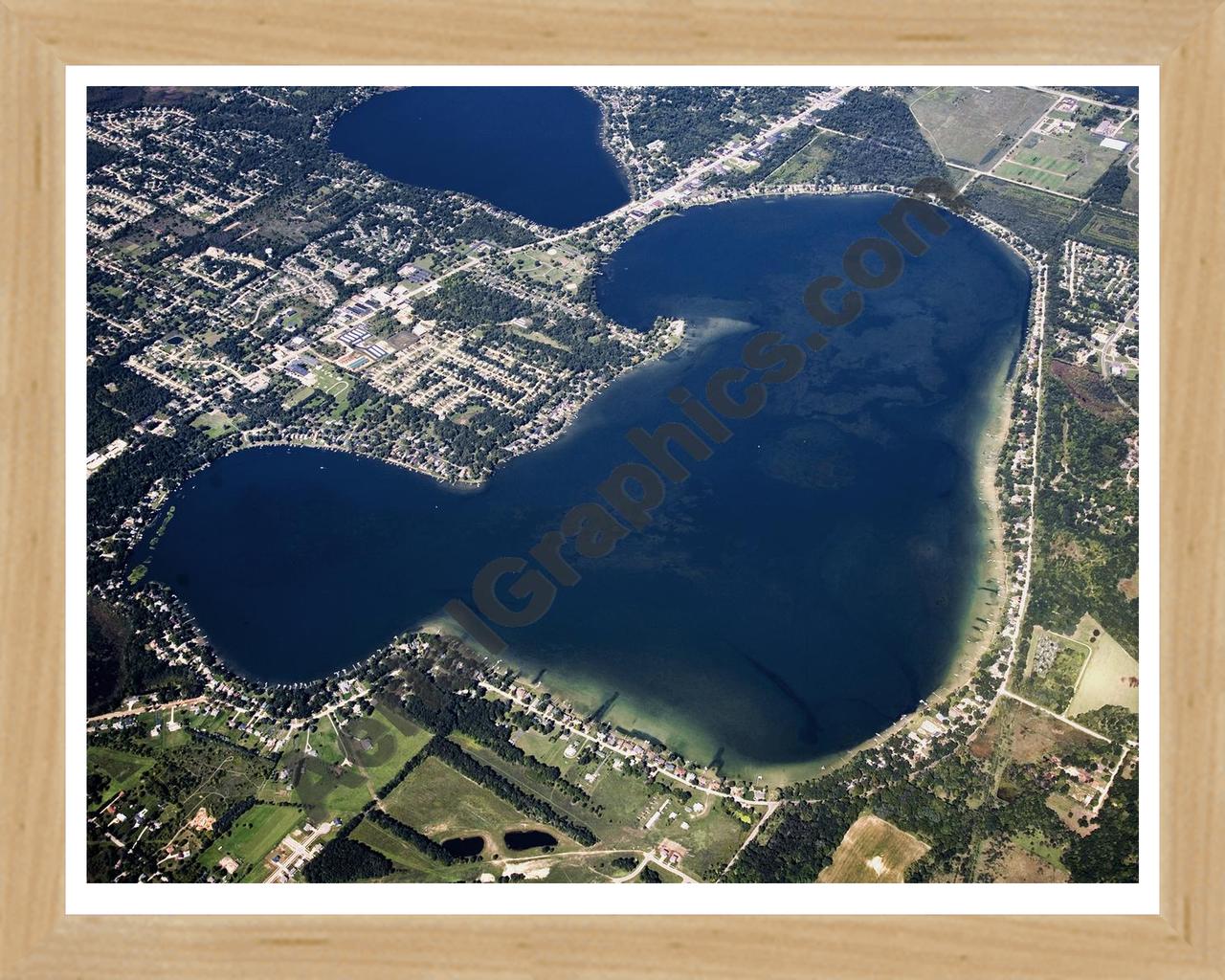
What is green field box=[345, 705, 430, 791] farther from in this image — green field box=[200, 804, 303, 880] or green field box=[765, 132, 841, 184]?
green field box=[765, 132, 841, 184]

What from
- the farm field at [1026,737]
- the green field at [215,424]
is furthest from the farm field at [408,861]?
the green field at [215,424]

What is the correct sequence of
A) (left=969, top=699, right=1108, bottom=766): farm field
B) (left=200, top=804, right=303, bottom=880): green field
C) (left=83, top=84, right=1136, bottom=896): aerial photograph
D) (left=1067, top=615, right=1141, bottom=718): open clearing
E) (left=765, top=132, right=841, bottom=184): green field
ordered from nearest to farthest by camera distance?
(left=200, top=804, right=303, bottom=880): green field < (left=83, top=84, right=1136, bottom=896): aerial photograph < (left=969, top=699, right=1108, bottom=766): farm field < (left=1067, top=615, right=1141, bottom=718): open clearing < (left=765, top=132, right=841, bottom=184): green field

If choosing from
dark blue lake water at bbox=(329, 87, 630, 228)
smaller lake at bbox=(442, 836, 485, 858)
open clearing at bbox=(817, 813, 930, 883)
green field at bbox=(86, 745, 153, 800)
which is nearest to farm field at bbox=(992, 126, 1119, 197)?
dark blue lake water at bbox=(329, 87, 630, 228)

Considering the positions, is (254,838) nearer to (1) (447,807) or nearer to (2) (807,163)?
(1) (447,807)
